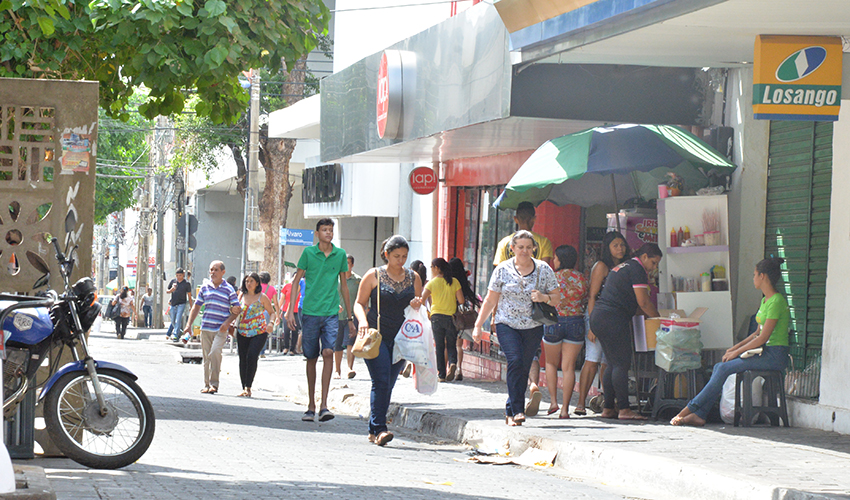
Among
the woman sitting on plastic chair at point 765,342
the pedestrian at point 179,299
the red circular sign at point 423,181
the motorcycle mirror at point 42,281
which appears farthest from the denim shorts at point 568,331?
the pedestrian at point 179,299

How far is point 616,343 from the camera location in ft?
33.0

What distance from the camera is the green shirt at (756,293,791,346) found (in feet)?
30.5

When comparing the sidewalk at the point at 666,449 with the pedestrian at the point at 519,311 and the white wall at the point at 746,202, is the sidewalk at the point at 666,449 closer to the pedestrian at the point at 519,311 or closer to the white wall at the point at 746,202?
the pedestrian at the point at 519,311

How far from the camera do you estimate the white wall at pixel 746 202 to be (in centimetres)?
1074

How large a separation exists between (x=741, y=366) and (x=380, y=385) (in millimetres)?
2968

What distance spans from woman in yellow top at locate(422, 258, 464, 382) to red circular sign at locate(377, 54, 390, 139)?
202 centimetres

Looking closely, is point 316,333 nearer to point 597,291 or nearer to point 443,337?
point 597,291

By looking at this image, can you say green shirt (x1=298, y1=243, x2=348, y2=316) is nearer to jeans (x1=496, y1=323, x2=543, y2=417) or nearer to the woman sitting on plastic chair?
jeans (x1=496, y1=323, x2=543, y2=417)

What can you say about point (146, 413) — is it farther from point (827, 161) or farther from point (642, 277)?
point (827, 161)

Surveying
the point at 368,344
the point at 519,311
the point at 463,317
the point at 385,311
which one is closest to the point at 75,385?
the point at 368,344

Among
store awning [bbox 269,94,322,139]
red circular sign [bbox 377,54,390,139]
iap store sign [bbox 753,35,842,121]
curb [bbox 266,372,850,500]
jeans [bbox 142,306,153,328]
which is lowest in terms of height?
jeans [bbox 142,306,153,328]

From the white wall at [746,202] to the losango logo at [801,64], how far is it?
204 cm

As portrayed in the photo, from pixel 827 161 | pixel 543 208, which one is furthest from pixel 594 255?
pixel 827 161

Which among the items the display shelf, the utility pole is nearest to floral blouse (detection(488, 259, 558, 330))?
the display shelf
